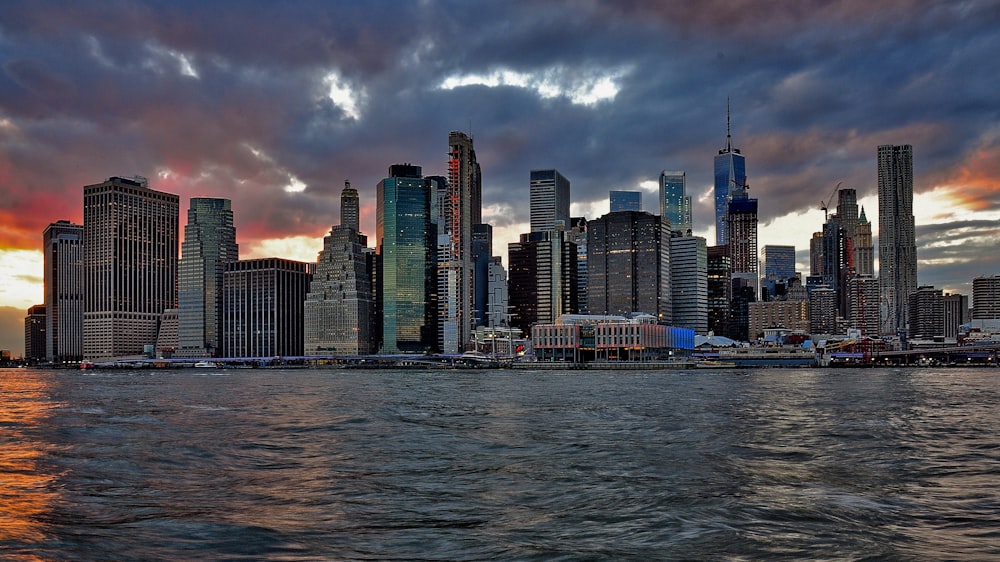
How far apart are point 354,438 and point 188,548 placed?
31.4 m

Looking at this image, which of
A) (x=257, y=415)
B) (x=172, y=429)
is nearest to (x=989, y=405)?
(x=257, y=415)

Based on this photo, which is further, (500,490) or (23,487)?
(23,487)

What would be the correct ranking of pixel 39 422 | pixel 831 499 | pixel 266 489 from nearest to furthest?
pixel 831 499
pixel 266 489
pixel 39 422

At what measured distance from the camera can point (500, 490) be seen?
3428 cm

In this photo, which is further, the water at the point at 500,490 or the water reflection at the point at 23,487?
the water reflection at the point at 23,487

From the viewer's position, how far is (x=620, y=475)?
126 feet

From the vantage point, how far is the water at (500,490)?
24766 millimetres

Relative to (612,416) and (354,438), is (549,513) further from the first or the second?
(612,416)

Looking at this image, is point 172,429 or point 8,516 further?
point 172,429

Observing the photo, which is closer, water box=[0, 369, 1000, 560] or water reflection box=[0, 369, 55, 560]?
water box=[0, 369, 1000, 560]

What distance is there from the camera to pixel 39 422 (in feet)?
234

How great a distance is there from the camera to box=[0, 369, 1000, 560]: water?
975 inches

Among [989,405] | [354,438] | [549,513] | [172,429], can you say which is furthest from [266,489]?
[989,405]

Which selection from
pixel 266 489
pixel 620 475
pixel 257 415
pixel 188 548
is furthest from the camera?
pixel 257 415
